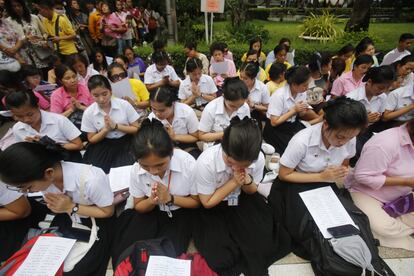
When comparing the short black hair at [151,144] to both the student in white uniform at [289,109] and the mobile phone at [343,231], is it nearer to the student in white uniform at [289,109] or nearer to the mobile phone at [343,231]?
the mobile phone at [343,231]

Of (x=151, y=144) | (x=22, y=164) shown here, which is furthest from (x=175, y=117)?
(x=22, y=164)

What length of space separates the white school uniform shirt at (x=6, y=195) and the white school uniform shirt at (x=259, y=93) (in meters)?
3.15

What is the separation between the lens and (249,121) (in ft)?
6.35

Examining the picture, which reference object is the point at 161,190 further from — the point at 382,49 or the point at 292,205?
the point at 382,49

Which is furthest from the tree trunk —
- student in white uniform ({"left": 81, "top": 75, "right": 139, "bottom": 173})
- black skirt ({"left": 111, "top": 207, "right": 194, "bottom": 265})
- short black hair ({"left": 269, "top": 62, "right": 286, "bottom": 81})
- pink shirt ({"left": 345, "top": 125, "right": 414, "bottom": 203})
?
black skirt ({"left": 111, "top": 207, "right": 194, "bottom": 265})

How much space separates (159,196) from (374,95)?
3.08 metres

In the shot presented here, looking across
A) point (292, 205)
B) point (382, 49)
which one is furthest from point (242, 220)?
point (382, 49)

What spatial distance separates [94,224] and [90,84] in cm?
163

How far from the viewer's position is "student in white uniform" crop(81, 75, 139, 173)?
3038 millimetres

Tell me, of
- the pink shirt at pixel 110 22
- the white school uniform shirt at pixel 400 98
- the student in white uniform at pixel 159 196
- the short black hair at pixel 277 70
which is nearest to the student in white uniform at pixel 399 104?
the white school uniform shirt at pixel 400 98

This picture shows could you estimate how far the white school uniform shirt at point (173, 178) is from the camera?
6.89 ft

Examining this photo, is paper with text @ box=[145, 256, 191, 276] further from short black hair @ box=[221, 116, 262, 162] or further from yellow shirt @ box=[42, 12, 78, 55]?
yellow shirt @ box=[42, 12, 78, 55]

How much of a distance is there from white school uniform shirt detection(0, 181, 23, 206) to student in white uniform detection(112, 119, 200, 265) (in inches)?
33.3

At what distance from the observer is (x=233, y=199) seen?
91.7 inches
